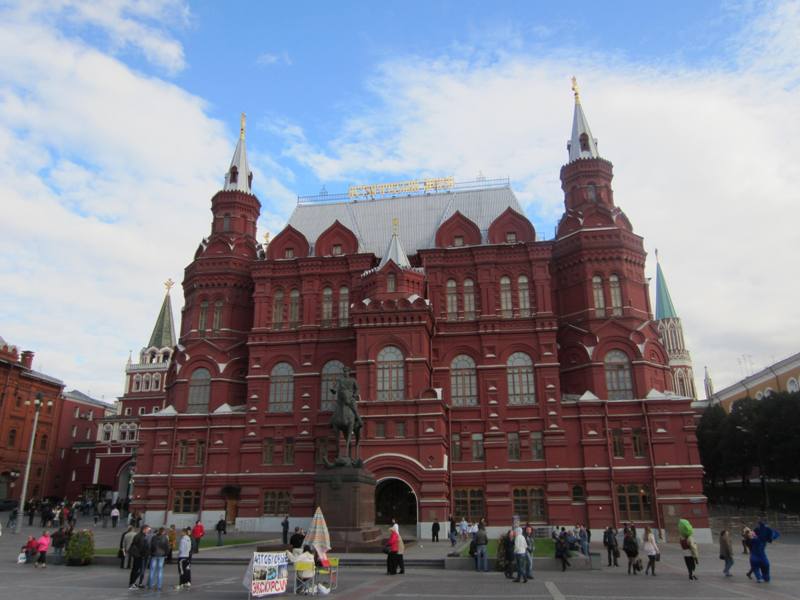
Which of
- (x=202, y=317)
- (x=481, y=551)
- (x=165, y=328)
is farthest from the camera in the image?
(x=165, y=328)

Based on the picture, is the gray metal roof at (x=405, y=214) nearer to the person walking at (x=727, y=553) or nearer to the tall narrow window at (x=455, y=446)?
the tall narrow window at (x=455, y=446)

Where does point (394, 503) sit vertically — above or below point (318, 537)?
above

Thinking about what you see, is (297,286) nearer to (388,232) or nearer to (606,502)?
(388,232)

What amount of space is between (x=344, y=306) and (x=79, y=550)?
27.9 m

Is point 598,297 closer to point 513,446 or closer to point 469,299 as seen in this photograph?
point 469,299

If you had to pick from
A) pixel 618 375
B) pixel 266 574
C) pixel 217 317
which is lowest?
pixel 266 574

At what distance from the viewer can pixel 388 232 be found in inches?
2138

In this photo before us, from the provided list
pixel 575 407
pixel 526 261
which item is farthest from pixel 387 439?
pixel 526 261

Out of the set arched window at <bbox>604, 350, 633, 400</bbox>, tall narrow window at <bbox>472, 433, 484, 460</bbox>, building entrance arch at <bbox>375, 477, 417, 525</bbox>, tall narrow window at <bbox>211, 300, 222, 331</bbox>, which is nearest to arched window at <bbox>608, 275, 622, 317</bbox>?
arched window at <bbox>604, 350, 633, 400</bbox>

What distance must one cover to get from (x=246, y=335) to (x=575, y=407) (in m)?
25.6

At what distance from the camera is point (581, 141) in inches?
2090

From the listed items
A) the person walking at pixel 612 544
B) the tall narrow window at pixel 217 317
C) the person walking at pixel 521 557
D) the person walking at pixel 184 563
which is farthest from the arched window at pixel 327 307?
the person walking at pixel 184 563

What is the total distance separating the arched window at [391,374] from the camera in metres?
43.0

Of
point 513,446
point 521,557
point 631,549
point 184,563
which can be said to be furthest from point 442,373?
point 184,563
